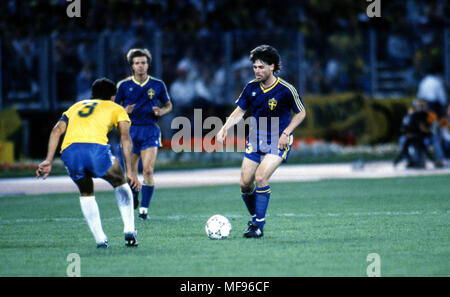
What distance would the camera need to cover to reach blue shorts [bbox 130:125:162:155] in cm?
1334

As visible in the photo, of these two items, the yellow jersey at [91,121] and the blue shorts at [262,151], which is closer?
the yellow jersey at [91,121]

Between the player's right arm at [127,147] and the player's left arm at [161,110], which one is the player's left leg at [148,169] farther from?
the player's right arm at [127,147]

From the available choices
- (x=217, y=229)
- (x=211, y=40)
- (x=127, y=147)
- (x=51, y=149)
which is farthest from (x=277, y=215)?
(x=211, y=40)

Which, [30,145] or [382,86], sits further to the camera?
[382,86]

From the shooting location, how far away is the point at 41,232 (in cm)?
1116

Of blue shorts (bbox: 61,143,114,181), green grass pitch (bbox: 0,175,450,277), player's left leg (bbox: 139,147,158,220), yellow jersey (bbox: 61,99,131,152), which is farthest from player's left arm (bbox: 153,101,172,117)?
blue shorts (bbox: 61,143,114,181)

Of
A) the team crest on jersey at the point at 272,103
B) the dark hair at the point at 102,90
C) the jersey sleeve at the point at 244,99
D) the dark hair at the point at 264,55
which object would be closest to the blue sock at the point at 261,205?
the team crest on jersey at the point at 272,103

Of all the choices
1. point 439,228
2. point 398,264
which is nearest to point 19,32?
point 439,228

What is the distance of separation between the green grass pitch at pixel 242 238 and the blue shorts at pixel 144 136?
3.32 ft

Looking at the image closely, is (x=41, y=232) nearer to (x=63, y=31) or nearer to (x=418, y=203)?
(x=418, y=203)

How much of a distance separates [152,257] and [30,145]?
1644cm

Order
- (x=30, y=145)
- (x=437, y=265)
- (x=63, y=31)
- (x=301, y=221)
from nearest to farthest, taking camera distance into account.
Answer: (x=437, y=265)
(x=301, y=221)
(x=30, y=145)
(x=63, y=31)

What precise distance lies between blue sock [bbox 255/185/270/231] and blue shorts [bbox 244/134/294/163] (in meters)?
0.42

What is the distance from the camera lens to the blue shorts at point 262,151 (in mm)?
10570
